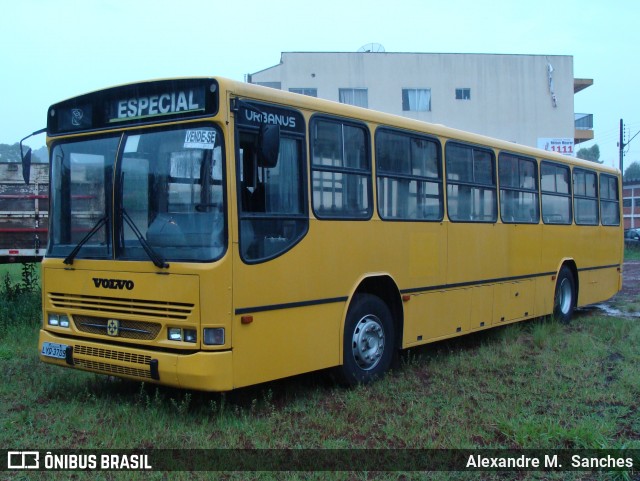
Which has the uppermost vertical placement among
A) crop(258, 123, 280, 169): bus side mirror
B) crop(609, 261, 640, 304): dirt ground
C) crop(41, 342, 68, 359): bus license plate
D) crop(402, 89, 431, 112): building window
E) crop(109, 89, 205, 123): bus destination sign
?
crop(402, 89, 431, 112): building window

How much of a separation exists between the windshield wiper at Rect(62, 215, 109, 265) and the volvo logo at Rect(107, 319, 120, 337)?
74 cm

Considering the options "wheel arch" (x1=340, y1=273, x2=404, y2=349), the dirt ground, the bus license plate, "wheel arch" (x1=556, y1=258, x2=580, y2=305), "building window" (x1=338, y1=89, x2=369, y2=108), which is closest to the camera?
the bus license plate

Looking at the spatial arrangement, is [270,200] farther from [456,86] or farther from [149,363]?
[456,86]

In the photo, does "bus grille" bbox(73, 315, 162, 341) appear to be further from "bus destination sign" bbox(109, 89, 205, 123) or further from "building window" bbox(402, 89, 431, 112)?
"building window" bbox(402, 89, 431, 112)

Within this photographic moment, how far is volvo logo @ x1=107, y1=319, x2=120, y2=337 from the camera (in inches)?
248

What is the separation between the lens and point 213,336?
5.82 metres

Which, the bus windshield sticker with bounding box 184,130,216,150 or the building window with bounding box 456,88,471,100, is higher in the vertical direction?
the building window with bounding box 456,88,471,100

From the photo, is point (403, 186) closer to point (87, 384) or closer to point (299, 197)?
point (299, 197)

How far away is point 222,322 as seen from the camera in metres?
5.82

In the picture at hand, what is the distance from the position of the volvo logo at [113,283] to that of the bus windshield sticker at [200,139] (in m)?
1.30

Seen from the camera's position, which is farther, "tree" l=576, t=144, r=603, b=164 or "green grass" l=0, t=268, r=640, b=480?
"tree" l=576, t=144, r=603, b=164

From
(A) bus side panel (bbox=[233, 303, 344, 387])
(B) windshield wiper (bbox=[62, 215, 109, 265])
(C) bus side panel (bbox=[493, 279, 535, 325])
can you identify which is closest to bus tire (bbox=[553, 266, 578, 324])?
(C) bus side panel (bbox=[493, 279, 535, 325])

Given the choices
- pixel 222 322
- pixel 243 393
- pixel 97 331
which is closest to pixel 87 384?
pixel 97 331

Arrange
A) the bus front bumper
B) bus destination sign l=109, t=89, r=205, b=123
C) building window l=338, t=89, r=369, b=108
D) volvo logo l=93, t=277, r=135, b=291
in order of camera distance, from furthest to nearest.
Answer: building window l=338, t=89, r=369, b=108
volvo logo l=93, t=277, r=135, b=291
bus destination sign l=109, t=89, r=205, b=123
the bus front bumper
